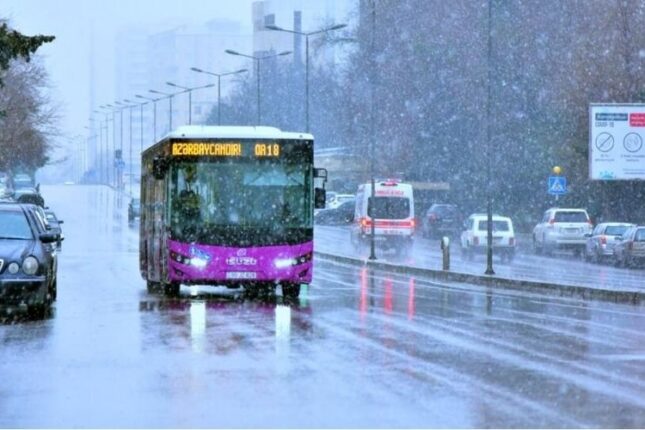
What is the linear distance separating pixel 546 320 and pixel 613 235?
106ft

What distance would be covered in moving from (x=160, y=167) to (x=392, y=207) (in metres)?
31.5

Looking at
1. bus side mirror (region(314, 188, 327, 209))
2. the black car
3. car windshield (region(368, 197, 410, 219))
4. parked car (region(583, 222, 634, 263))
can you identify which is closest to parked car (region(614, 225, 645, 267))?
parked car (region(583, 222, 634, 263))

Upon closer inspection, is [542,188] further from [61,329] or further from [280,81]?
[280,81]

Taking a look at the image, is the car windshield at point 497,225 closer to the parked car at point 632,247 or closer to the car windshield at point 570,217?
the parked car at point 632,247

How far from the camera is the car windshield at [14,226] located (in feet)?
72.2

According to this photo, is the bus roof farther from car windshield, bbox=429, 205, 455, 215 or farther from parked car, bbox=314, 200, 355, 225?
parked car, bbox=314, 200, 355, 225

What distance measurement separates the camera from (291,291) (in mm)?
26578

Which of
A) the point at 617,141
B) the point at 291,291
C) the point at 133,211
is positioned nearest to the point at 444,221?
the point at 133,211

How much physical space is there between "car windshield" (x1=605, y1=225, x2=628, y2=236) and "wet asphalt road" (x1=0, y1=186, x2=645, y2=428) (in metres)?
26.9

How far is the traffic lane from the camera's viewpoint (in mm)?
37969

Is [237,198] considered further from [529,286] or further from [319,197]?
[529,286]

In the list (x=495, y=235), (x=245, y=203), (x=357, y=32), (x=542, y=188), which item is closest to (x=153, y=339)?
(x=245, y=203)

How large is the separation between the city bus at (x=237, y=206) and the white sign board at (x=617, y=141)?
2429cm

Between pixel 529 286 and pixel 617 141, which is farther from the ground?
pixel 617 141
